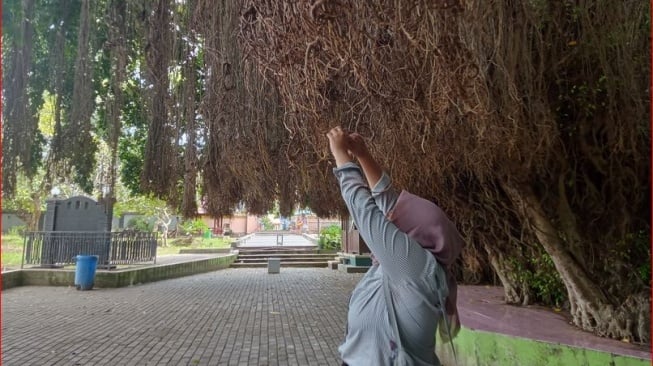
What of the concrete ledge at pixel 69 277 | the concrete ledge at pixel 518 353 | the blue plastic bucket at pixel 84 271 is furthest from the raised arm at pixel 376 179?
the concrete ledge at pixel 69 277

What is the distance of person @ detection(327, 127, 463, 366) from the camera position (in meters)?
1.28

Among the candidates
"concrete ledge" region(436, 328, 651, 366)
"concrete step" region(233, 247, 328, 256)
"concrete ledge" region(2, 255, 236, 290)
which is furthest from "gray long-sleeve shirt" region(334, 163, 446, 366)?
"concrete step" region(233, 247, 328, 256)

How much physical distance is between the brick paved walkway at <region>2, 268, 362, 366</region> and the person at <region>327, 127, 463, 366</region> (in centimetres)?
399

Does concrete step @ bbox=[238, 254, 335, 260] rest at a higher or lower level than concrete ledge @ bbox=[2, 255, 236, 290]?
higher

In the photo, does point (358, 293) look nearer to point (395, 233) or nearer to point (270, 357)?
point (395, 233)

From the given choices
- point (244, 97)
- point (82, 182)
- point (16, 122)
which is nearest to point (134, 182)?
point (82, 182)

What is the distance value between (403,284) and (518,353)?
3271mm

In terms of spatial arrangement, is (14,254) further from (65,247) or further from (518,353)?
(518,353)

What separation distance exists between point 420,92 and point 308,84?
2.29 ft

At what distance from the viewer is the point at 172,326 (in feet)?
22.5

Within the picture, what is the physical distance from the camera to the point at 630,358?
324cm

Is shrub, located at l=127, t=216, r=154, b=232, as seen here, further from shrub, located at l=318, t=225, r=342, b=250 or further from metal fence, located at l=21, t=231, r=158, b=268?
metal fence, located at l=21, t=231, r=158, b=268

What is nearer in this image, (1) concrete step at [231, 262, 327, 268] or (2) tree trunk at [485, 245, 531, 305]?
(2) tree trunk at [485, 245, 531, 305]

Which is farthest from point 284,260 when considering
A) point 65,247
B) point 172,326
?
point 172,326
